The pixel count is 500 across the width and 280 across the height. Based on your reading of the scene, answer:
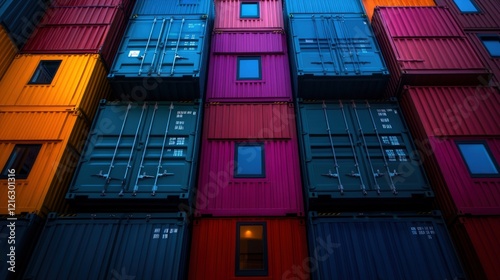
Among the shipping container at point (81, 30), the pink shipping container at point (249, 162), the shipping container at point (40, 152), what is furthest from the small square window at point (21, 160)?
the pink shipping container at point (249, 162)

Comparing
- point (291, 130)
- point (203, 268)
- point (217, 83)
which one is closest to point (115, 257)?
point (203, 268)

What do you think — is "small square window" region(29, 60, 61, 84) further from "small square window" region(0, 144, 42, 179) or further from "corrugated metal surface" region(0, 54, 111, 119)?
"small square window" region(0, 144, 42, 179)

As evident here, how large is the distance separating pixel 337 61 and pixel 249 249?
7986 mm

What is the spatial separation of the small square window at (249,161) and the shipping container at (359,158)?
5.02 ft

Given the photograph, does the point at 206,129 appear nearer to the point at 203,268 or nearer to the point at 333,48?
the point at 203,268

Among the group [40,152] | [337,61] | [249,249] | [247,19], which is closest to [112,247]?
[249,249]

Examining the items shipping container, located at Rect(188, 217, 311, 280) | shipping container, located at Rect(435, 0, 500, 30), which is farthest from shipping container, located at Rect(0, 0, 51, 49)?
shipping container, located at Rect(435, 0, 500, 30)

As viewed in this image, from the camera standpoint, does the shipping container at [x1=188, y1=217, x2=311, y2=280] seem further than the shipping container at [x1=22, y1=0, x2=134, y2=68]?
No

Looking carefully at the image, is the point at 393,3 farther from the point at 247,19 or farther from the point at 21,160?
the point at 21,160

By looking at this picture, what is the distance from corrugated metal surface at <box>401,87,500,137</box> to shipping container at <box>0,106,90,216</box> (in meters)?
11.8

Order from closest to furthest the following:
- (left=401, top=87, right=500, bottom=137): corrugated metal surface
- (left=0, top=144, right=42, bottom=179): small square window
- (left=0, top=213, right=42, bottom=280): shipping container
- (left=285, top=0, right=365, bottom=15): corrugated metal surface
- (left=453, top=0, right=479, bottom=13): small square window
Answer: (left=0, top=213, right=42, bottom=280): shipping container → (left=0, top=144, right=42, bottom=179): small square window → (left=401, top=87, right=500, bottom=137): corrugated metal surface → (left=285, top=0, right=365, bottom=15): corrugated metal surface → (left=453, top=0, right=479, bottom=13): small square window

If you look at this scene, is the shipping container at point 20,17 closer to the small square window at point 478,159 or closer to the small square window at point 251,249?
the small square window at point 251,249

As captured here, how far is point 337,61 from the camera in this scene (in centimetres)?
1257

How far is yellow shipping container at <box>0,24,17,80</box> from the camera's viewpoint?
11961mm
